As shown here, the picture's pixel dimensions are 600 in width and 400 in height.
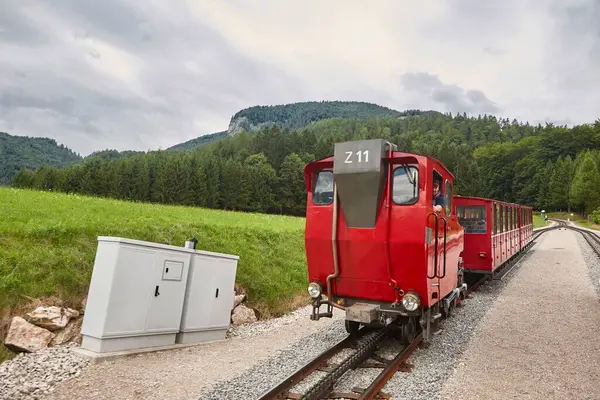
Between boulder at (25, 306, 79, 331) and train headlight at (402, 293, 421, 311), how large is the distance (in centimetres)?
589

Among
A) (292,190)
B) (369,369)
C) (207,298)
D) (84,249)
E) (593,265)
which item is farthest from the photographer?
(292,190)

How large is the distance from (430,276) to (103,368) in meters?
5.42

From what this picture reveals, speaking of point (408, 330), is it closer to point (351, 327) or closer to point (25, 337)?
point (351, 327)

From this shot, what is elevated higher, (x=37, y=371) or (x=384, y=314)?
(x=384, y=314)

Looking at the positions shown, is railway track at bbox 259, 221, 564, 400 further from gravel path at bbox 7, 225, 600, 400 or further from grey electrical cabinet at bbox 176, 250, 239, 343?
grey electrical cabinet at bbox 176, 250, 239, 343

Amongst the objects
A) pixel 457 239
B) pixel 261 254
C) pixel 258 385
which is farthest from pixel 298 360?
pixel 261 254

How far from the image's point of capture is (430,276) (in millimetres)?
6758

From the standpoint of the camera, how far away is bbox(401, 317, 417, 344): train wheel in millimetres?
7348

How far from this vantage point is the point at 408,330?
738 centimetres

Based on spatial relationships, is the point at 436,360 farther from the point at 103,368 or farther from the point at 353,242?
the point at 103,368

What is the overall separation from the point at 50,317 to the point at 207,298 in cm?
270

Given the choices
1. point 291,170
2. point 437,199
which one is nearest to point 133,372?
point 437,199

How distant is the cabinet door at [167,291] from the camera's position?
7051mm

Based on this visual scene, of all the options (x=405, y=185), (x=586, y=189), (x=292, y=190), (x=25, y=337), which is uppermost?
(x=586, y=189)
